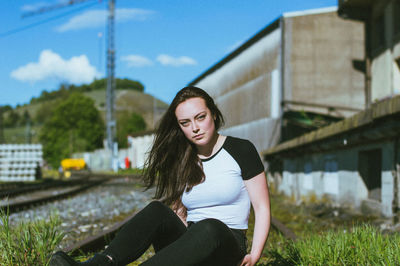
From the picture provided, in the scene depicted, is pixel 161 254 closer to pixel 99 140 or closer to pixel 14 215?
pixel 14 215

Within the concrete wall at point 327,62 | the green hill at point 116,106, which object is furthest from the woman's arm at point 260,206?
the green hill at point 116,106

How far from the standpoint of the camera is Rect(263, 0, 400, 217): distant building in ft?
22.9

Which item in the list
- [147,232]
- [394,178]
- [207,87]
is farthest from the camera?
[207,87]

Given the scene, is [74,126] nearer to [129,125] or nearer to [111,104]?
[129,125]

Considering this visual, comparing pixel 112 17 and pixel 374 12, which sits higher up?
pixel 112 17

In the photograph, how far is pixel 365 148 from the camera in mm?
8344

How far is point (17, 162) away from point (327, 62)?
14976mm

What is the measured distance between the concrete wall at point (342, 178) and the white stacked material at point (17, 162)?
44.4 feet

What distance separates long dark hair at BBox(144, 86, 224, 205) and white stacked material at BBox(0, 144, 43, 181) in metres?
20.3

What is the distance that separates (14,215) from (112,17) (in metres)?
57.6

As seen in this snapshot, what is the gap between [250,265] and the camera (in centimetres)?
269

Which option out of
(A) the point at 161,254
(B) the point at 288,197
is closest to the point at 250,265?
(A) the point at 161,254

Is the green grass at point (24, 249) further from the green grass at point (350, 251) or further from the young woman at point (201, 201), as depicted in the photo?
the green grass at point (350, 251)

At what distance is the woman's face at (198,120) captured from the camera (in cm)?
291
